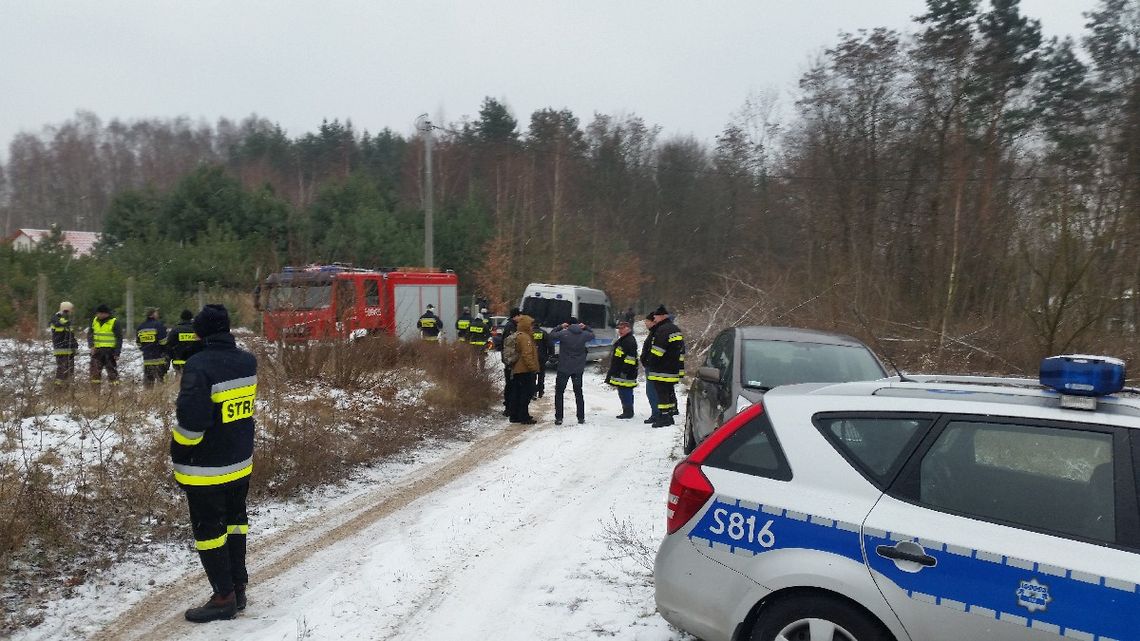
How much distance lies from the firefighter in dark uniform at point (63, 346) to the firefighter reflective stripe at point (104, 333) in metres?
0.31

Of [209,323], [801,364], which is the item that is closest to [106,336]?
[209,323]

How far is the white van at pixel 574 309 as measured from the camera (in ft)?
73.2

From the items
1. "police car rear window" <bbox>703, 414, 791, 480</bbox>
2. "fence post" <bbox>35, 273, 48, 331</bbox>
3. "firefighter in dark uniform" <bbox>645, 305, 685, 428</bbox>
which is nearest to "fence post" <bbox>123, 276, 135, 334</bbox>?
"fence post" <bbox>35, 273, 48, 331</bbox>

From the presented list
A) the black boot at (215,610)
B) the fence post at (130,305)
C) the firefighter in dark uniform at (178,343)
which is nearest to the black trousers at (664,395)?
the firefighter in dark uniform at (178,343)

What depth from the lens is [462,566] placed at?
573 centimetres

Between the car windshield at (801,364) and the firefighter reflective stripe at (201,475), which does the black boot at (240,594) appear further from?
the car windshield at (801,364)

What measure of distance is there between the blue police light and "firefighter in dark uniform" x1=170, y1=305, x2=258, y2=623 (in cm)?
429

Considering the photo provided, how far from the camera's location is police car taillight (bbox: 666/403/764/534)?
3.68 metres

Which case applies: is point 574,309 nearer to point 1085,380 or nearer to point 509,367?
point 509,367

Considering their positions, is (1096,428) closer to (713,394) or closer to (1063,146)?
(713,394)

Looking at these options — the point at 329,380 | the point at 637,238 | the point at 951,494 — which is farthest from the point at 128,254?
the point at 637,238

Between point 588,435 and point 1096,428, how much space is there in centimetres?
888

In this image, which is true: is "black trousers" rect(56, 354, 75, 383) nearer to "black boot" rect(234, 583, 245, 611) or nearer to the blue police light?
"black boot" rect(234, 583, 245, 611)

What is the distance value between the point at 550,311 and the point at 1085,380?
64.0ft
